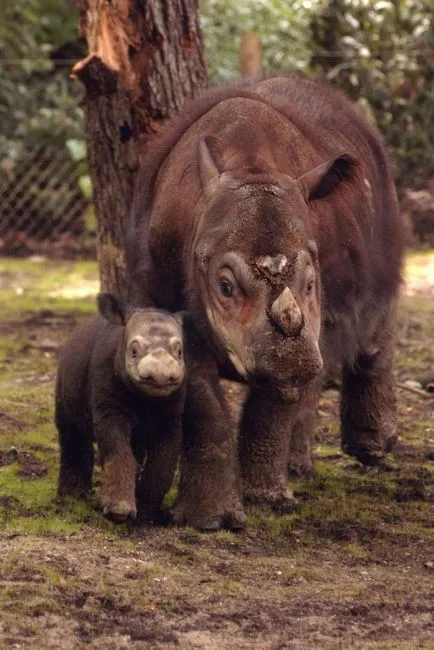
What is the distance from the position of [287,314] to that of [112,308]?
0.91m

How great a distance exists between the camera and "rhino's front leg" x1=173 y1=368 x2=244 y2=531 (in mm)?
5922

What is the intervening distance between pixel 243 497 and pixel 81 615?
75.4 inches

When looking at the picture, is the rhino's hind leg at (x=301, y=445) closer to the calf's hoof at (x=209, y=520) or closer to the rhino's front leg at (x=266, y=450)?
the rhino's front leg at (x=266, y=450)

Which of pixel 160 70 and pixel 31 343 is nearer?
pixel 160 70

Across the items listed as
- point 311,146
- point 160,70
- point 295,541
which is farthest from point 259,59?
point 295,541

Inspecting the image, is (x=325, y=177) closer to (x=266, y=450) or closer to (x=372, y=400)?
(x=266, y=450)

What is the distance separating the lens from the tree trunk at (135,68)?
832 centimetres

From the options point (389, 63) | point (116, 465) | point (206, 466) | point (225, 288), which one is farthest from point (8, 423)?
point (389, 63)

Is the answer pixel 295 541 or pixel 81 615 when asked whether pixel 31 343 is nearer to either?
pixel 295 541

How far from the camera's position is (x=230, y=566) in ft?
17.6

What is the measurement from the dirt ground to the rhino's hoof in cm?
7

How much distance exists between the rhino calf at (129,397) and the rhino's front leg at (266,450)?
1.85ft

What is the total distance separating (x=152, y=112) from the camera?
8367 millimetres

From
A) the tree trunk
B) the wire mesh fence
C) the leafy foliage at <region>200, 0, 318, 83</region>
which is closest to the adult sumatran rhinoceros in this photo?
the tree trunk
